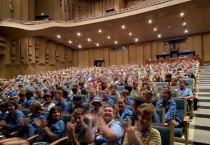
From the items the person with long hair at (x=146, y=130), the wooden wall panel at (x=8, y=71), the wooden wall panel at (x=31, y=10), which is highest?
the wooden wall panel at (x=31, y=10)

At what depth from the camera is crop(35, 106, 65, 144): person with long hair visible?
2340 millimetres

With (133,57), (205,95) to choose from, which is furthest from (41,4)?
(205,95)

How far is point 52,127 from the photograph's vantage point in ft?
7.87

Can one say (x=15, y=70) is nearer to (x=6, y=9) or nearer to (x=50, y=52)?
(x=50, y=52)

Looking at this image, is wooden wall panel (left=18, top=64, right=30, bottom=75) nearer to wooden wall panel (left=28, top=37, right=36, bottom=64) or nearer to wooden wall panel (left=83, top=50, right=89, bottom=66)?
wooden wall panel (left=28, top=37, right=36, bottom=64)

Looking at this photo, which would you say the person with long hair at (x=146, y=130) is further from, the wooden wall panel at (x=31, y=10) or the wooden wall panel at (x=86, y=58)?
the wooden wall panel at (x=86, y=58)

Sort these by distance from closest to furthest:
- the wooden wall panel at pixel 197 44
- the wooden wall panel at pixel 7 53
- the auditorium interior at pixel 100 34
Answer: the auditorium interior at pixel 100 34 < the wooden wall panel at pixel 7 53 < the wooden wall panel at pixel 197 44

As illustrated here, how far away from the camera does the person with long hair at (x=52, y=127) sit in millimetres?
2340

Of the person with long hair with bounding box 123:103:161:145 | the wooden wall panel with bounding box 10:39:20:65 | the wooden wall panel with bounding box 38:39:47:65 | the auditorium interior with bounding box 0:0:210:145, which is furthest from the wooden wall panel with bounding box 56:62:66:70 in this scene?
the person with long hair with bounding box 123:103:161:145

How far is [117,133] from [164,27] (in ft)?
42.2

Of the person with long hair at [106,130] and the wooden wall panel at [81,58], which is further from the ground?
the wooden wall panel at [81,58]

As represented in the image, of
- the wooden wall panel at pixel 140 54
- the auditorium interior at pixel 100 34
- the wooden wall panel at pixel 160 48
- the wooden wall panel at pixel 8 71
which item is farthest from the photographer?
the wooden wall panel at pixel 140 54

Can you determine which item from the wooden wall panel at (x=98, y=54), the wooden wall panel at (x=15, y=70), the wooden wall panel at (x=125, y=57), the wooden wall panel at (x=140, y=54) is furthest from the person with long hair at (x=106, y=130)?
the wooden wall panel at (x=98, y=54)

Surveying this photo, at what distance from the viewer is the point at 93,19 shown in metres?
12.9
